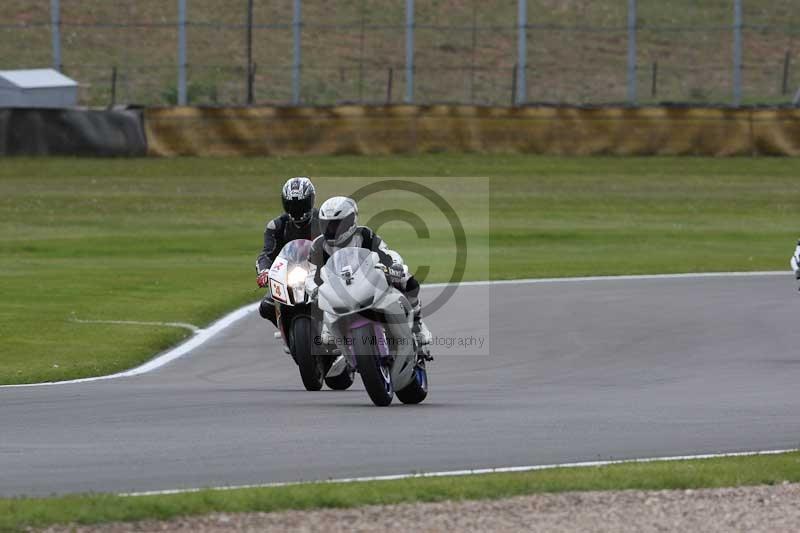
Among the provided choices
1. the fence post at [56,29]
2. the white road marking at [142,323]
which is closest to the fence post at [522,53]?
the fence post at [56,29]

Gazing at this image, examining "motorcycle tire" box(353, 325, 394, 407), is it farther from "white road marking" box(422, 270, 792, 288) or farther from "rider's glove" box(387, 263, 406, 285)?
"white road marking" box(422, 270, 792, 288)

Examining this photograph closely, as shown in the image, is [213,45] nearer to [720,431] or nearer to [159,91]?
[159,91]

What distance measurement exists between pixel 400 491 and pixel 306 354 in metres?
4.74

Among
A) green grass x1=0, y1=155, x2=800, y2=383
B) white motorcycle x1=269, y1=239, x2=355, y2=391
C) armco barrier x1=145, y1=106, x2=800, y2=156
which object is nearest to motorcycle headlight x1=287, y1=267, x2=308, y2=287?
white motorcycle x1=269, y1=239, x2=355, y2=391

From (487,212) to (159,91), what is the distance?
51.1 ft

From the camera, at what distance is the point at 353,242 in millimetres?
12109

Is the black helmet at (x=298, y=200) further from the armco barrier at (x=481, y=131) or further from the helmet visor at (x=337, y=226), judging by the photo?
the armco barrier at (x=481, y=131)

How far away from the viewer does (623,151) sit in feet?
126

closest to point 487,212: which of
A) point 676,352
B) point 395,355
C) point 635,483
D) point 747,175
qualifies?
point 747,175

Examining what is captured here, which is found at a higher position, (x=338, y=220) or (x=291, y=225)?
(x=338, y=220)

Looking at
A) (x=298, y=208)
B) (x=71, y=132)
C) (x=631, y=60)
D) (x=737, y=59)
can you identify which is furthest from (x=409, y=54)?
(x=298, y=208)

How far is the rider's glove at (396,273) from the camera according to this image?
11.7 m

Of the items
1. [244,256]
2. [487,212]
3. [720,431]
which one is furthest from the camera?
[487,212]

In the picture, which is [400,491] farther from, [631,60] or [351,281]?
[631,60]
